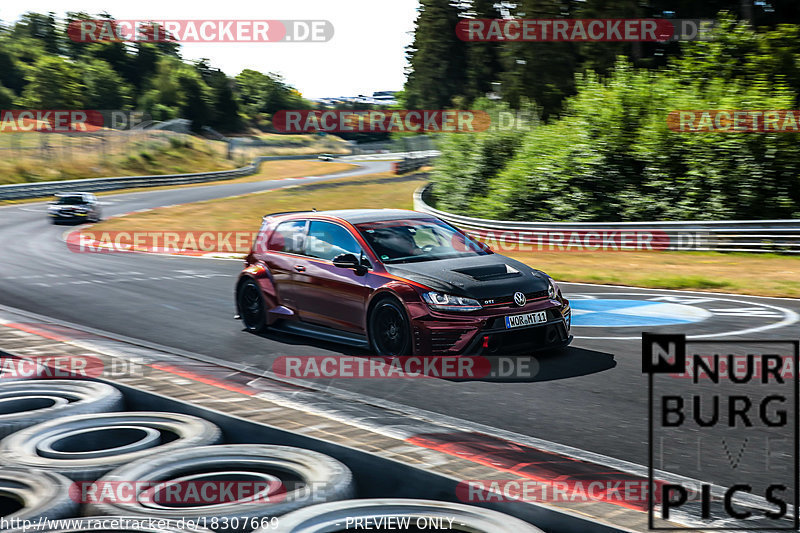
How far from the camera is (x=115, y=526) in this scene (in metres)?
3.73

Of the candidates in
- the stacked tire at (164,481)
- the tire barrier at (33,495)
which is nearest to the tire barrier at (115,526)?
the stacked tire at (164,481)

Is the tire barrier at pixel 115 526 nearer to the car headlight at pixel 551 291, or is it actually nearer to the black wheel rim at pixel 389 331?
the black wheel rim at pixel 389 331

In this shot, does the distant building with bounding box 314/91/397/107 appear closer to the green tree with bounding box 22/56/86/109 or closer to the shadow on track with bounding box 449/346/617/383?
the green tree with bounding box 22/56/86/109

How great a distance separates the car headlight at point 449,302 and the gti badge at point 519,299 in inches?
15.7

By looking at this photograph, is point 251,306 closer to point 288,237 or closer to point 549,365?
point 288,237

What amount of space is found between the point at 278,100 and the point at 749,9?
4792 inches

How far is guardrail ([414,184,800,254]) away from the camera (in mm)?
22156

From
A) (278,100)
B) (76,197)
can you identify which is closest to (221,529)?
(76,197)

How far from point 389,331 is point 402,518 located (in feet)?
17.1

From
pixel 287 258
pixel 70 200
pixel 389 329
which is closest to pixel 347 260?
pixel 389 329

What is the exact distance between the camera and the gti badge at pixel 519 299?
8.62m

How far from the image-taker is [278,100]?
15112cm

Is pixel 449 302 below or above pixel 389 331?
above

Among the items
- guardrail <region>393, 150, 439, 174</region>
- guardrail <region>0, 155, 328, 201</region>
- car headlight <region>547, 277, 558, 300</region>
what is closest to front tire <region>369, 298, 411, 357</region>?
car headlight <region>547, 277, 558, 300</region>
